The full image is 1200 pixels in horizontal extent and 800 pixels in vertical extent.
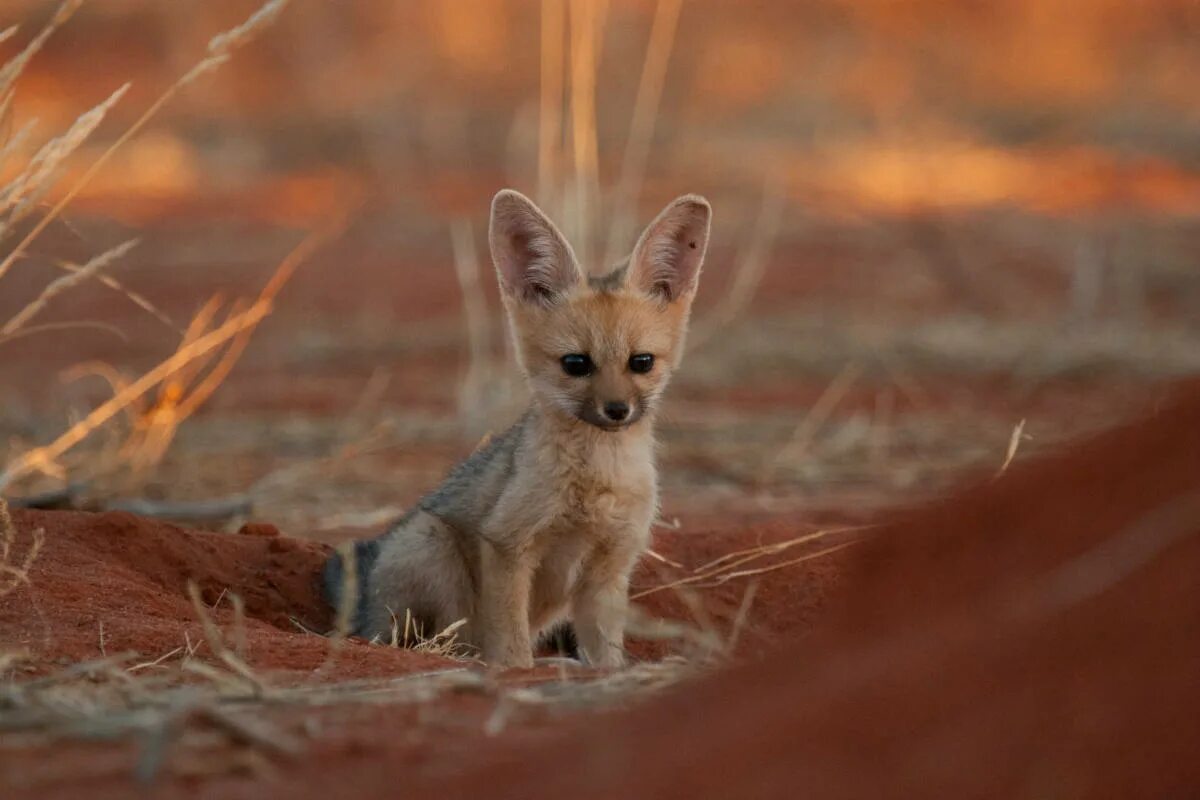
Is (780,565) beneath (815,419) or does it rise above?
beneath

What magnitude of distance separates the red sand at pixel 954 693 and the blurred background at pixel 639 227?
84.8 inches

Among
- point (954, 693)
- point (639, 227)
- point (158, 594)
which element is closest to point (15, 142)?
point (158, 594)

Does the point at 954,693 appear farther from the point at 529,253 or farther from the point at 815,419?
the point at 815,419

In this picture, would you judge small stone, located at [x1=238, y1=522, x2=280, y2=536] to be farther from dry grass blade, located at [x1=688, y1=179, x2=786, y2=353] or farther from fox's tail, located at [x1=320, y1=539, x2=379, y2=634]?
dry grass blade, located at [x1=688, y1=179, x2=786, y2=353]

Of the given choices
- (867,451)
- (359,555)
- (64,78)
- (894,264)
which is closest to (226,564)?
(359,555)

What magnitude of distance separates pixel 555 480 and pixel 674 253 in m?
1.02

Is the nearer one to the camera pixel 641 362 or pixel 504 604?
pixel 504 604

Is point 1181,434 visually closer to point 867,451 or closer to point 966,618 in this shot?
point 966,618

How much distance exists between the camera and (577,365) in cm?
594

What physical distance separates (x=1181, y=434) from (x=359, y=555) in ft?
12.2

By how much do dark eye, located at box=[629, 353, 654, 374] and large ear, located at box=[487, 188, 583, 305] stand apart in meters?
0.40

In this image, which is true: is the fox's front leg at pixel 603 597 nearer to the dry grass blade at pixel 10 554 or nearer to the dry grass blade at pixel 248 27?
the dry grass blade at pixel 10 554

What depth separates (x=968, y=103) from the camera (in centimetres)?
2208

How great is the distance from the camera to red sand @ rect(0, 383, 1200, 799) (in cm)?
268
